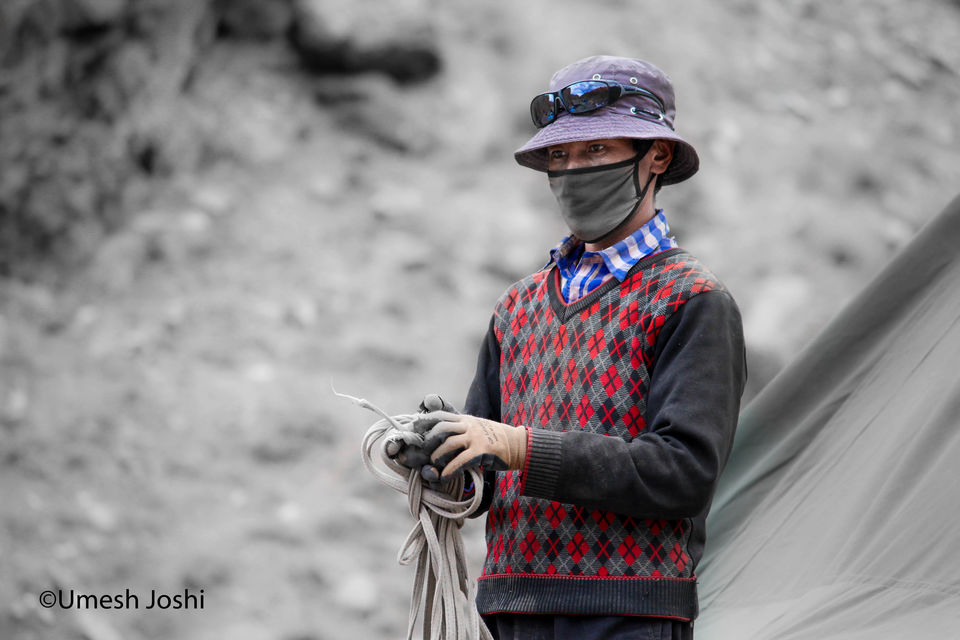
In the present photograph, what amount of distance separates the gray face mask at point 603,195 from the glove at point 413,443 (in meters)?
0.42

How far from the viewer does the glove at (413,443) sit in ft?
5.46

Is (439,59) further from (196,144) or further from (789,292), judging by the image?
(789,292)

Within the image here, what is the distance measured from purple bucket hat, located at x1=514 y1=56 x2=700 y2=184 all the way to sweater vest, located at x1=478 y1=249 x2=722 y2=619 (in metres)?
0.20

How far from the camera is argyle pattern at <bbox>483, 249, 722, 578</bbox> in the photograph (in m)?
1.71

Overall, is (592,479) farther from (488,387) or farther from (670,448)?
(488,387)

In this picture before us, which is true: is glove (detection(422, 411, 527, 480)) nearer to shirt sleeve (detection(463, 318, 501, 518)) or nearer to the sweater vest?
the sweater vest

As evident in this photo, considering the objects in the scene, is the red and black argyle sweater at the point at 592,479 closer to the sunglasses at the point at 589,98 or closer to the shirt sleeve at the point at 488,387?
the shirt sleeve at the point at 488,387

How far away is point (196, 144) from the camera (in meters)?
5.07

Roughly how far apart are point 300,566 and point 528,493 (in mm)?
2559

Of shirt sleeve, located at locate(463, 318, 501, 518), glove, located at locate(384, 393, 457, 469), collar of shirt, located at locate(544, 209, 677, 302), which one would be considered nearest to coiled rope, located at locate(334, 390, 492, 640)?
glove, located at locate(384, 393, 457, 469)

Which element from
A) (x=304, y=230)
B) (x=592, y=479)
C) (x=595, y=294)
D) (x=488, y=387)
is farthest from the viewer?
(x=304, y=230)

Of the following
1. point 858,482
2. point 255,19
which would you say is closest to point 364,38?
point 255,19

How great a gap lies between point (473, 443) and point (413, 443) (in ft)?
0.34

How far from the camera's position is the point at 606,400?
1.75 m
